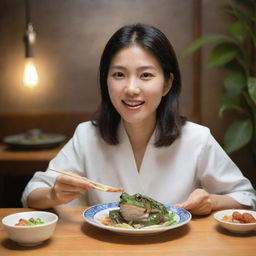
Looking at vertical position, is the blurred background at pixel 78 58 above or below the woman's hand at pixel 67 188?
above

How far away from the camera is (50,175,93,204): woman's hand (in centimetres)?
157

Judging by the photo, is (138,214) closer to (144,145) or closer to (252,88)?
(144,145)

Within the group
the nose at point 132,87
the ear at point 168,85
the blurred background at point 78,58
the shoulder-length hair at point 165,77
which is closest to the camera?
the nose at point 132,87

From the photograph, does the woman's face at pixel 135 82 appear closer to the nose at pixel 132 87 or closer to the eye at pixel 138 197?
the nose at pixel 132 87

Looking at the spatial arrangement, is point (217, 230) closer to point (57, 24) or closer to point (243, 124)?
point (243, 124)

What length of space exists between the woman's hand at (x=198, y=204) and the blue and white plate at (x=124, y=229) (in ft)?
0.13

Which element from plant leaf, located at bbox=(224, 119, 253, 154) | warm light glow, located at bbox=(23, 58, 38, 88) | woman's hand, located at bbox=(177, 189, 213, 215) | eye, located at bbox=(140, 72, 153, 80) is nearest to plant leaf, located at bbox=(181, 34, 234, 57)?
plant leaf, located at bbox=(224, 119, 253, 154)

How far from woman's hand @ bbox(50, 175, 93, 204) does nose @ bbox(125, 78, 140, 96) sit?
424 mm

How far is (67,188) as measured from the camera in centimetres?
163

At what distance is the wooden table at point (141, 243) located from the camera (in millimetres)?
1349

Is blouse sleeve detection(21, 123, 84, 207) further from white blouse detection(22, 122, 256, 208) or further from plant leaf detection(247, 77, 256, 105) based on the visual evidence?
plant leaf detection(247, 77, 256, 105)

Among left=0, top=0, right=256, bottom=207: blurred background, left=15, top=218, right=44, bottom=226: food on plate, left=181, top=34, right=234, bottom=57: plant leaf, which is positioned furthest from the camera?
left=0, top=0, right=256, bottom=207: blurred background

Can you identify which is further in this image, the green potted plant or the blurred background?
the blurred background

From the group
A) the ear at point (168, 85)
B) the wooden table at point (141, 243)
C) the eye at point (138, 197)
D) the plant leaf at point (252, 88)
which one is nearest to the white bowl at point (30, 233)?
the wooden table at point (141, 243)
